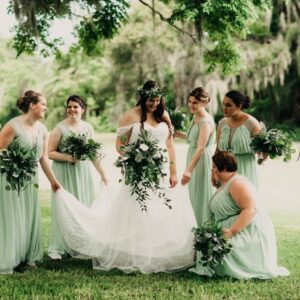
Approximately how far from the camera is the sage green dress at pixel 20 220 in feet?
18.9

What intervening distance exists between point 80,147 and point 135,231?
4.10 ft

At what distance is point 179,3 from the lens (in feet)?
31.9

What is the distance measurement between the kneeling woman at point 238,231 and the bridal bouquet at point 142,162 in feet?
1.90

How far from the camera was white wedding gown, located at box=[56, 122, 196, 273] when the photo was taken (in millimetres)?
5891

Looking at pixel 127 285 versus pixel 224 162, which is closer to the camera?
pixel 127 285

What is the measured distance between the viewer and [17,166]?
537 cm

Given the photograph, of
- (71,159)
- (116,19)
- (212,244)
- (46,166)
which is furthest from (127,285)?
(116,19)

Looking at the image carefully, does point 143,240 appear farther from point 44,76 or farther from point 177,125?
point 44,76

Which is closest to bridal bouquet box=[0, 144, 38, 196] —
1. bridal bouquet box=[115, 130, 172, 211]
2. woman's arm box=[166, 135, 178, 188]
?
bridal bouquet box=[115, 130, 172, 211]

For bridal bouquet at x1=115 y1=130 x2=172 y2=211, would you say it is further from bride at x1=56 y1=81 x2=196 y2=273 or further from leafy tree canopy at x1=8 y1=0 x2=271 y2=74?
leafy tree canopy at x1=8 y1=0 x2=271 y2=74

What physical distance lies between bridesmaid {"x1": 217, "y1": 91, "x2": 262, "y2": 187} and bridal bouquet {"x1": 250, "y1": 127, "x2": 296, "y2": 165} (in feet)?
0.37

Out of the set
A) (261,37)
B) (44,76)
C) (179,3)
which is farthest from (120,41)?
(179,3)

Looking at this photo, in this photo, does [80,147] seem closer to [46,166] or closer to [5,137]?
[46,166]

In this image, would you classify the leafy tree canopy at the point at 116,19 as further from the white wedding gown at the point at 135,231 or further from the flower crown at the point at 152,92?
the white wedding gown at the point at 135,231
